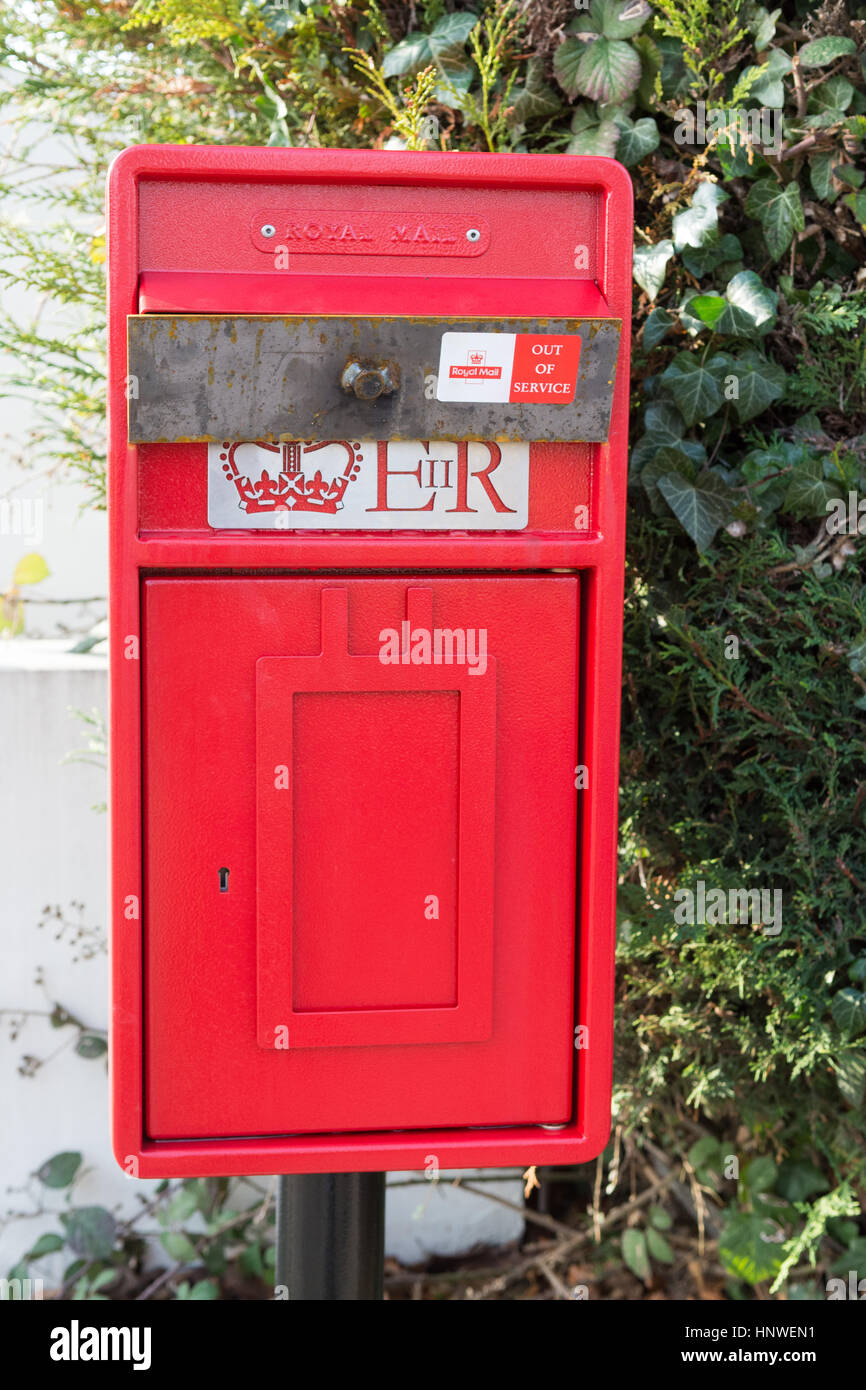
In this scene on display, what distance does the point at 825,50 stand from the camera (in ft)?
5.92

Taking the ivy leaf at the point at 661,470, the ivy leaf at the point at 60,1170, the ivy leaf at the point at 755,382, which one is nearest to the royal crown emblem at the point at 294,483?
the ivy leaf at the point at 661,470

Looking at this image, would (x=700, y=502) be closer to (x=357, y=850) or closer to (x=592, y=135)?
(x=592, y=135)

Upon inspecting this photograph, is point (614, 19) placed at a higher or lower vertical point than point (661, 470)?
higher

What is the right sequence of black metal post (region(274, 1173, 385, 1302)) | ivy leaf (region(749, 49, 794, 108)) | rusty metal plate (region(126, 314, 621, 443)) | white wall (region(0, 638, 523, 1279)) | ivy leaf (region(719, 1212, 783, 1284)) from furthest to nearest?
white wall (region(0, 638, 523, 1279)) → ivy leaf (region(719, 1212, 783, 1284)) → ivy leaf (region(749, 49, 794, 108)) → black metal post (region(274, 1173, 385, 1302)) → rusty metal plate (region(126, 314, 621, 443))

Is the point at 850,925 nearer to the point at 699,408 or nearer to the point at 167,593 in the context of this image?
the point at 699,408

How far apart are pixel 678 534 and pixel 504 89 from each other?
861 mm

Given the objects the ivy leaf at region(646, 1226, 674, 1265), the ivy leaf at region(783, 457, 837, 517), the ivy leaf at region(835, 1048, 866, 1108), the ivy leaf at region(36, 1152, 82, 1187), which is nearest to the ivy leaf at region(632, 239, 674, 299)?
the ivy leaf at region(783, 457, 837, 517)

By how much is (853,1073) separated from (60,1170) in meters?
1.67

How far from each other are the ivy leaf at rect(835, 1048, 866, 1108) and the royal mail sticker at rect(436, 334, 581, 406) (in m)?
1.29

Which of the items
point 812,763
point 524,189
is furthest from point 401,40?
point 812,763

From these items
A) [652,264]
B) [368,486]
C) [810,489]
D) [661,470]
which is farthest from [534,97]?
[368,486]

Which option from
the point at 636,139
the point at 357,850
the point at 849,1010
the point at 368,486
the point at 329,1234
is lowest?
the point at 329,1234

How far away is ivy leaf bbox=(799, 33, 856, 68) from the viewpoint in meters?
1.79

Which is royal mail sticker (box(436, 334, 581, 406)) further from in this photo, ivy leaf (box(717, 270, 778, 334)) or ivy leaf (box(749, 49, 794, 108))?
ivy leaf (box(749, 49, 794, 108))
